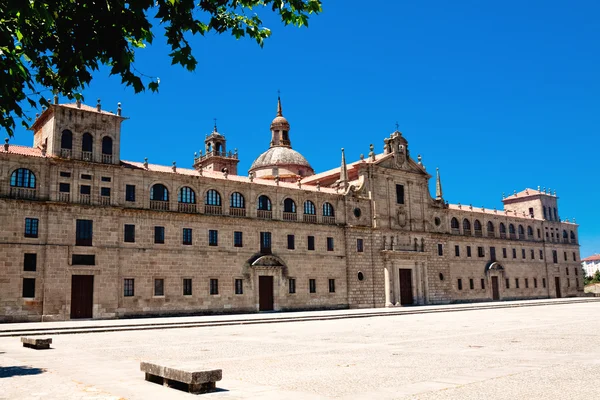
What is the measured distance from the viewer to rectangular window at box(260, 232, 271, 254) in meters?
42.6

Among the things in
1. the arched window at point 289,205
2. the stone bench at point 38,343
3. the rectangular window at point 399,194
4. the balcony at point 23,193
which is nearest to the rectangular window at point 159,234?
the balcony at point 23,193

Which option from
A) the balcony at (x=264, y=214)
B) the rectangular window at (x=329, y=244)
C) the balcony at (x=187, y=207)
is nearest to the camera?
the balcony at (x=187, y=207)

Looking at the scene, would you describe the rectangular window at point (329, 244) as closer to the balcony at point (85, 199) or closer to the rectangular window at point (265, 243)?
the rectangular window at point (265, 243)

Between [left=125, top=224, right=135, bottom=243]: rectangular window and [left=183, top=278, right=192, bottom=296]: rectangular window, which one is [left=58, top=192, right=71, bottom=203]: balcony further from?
[left=183, top=278, right=192, bottom=296]: rectangular window

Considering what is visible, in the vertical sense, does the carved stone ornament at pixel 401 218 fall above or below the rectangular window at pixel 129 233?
above

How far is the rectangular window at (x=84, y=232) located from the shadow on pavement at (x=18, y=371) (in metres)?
23.5

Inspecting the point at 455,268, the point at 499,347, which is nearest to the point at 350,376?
the point at 499,347

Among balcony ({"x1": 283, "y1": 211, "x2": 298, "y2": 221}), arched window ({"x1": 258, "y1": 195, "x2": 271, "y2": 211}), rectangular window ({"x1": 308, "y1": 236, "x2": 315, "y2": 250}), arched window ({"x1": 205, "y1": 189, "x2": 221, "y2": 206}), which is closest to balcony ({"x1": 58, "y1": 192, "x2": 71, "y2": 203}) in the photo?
arched window ({"x1": 205, "y1": 189, "x2": 221, "y2": 206})

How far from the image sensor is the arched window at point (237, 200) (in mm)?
41559

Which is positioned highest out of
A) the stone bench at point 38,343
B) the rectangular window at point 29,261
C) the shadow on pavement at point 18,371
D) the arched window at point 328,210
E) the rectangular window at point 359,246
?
the arched window at point 328,210

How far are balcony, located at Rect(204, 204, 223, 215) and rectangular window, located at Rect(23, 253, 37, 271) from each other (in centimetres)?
1200

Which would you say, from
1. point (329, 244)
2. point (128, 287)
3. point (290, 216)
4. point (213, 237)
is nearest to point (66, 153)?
point (128, 287)

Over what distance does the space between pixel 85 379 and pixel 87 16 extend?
6716 mm

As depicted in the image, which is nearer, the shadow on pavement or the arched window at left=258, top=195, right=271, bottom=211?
the shadow on pavement
